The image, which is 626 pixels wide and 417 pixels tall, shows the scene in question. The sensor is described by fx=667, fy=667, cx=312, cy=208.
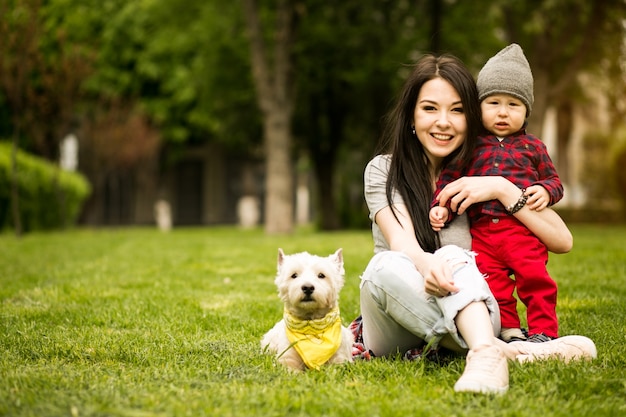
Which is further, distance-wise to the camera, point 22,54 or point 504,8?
point 504,8

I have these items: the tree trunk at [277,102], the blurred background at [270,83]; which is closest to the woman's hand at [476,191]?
the blurred background at [270,83]

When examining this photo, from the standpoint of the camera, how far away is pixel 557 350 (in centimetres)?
332

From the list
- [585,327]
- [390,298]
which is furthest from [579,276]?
[390,298]

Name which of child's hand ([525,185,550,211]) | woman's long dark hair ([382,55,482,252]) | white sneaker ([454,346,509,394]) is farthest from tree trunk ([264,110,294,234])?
white sneaker ([454,346,509,394])

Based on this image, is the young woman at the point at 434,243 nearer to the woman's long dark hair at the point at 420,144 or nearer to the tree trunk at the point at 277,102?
the woman's long dark hair at the point at 420,144

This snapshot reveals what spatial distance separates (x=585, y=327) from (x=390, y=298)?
5.97 feet

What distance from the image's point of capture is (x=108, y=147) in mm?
24375

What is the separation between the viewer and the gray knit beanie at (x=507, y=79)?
3.60 meters

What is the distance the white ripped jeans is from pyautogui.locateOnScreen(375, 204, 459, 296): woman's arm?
0.17ft

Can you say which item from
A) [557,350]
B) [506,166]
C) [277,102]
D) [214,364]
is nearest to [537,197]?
[506,166]

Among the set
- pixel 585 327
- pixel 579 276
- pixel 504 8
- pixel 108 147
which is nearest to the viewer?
Result: pixel 585 327

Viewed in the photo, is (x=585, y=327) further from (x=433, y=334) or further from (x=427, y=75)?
(x=427, y=75)

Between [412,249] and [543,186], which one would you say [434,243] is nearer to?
[412,249]

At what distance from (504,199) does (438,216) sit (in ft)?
1.13
